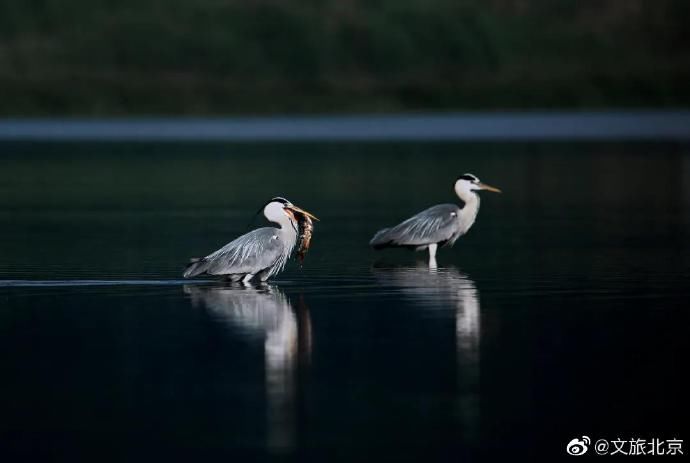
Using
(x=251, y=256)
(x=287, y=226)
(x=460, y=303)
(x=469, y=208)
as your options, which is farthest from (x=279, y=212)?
(x=469, y=208)

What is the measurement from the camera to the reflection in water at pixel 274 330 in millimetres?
12172

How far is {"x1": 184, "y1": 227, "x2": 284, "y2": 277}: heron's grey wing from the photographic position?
18781mm

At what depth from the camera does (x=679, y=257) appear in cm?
2211

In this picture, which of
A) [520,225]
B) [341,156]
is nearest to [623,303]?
[520,225]

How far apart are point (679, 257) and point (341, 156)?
37116 millimetres

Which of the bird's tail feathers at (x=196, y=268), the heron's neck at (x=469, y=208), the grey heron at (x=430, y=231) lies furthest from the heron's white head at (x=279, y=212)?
the heron's neck at (x=469, y=208)

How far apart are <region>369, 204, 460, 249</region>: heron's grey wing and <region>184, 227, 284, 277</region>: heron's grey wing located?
3.64 m

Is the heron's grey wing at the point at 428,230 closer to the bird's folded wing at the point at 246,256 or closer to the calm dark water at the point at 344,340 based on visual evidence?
the calm dark water at the point at 344,340

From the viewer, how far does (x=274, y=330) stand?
52.0 ft

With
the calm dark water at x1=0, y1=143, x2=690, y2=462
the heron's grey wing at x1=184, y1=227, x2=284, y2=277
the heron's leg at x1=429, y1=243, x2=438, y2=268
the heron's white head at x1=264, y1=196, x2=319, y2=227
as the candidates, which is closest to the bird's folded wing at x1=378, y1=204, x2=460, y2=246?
the heron's leg at x1=429, y1=243, x2=438, y2=268

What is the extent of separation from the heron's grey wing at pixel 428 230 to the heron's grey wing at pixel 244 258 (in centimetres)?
364

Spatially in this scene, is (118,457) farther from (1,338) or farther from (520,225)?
(520,225)

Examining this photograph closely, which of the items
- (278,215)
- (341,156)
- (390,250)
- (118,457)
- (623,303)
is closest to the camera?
(118,457)

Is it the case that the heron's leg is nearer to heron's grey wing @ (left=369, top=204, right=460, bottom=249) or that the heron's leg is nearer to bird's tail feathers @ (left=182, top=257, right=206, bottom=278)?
heron's grey wing @ (left=369, top=204, right=460, bottom=249)
